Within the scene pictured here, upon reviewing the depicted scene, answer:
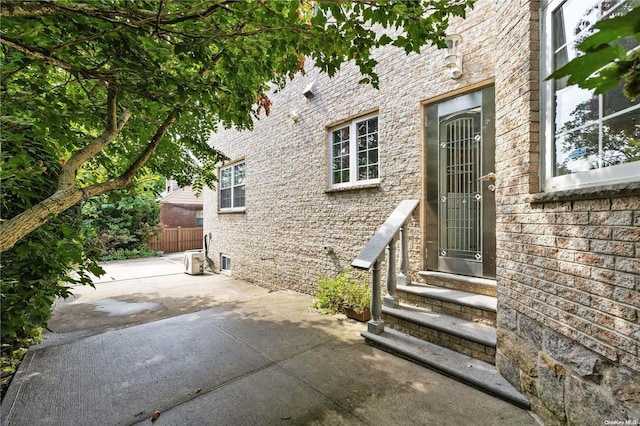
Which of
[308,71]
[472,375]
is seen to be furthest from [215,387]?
[308,71]

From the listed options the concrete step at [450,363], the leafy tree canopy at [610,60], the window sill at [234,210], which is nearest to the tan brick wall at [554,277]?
the concrete step at [450,363]

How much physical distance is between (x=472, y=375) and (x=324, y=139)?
4454mm

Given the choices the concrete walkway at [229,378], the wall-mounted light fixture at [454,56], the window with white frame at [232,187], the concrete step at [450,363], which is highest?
the wall-mounted light fixture at [454,56]

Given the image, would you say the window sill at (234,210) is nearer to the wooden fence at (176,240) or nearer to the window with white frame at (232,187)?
the window with white frame at (232,187)

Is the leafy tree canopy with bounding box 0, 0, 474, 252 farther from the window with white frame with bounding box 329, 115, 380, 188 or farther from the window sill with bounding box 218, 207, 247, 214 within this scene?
the window sill with bounding box 218, 207, 247, 214

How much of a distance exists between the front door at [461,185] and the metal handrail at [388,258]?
0.33 m

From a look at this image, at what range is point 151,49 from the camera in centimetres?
216

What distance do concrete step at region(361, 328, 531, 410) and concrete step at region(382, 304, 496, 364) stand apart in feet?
0.23

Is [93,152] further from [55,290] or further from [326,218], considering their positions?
[326,218]

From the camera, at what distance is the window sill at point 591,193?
1.55 metres

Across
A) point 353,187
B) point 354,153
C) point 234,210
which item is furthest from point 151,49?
point 234,210

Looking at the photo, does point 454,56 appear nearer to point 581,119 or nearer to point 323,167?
point 581,119

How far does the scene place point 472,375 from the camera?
2.54 metres

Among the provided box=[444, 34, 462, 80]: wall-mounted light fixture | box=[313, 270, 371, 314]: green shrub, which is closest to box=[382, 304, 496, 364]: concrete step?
box=[313, 270, 371, 314]: green shrub
